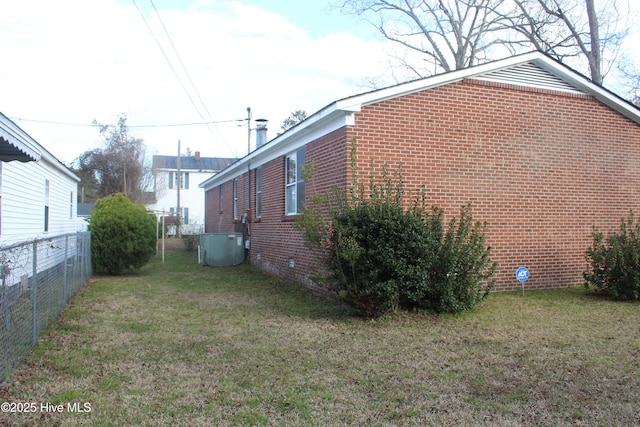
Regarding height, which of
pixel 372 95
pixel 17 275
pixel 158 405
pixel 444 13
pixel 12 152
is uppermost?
pixel 444 13

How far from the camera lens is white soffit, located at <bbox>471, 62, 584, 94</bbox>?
32.3ft

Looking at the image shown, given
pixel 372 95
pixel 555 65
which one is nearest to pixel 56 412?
pixel 372 95

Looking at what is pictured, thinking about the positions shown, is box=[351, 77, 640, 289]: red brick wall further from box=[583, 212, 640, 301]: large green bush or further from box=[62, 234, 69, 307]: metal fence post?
box=[62, 234, 69, 307]: metal fence post

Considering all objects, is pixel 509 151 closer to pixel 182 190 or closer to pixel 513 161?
pixel 513 161

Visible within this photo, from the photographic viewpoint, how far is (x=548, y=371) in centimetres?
510

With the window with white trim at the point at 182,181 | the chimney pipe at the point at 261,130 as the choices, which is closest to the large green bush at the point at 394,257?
the chimney pipe at the point at 261,130

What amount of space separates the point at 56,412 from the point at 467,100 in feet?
26.9

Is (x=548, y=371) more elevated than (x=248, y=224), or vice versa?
(x=248, y=224)

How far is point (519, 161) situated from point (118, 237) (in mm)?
9828

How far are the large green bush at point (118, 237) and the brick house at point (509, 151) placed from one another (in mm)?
4779

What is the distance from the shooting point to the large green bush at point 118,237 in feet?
44.4

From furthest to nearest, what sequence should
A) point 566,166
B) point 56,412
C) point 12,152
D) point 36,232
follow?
point 36,232 < point 566,166 < point 12,152 < point 56,412

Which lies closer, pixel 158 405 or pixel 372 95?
pixel 158 405

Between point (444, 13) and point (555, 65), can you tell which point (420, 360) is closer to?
point (555, 65)
